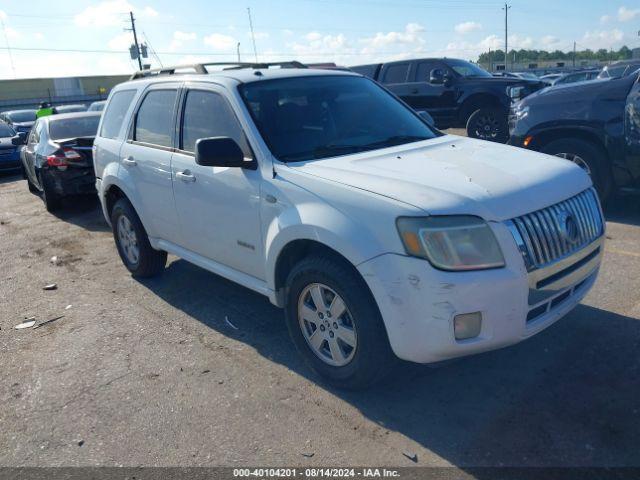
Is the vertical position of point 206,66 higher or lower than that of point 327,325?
higher

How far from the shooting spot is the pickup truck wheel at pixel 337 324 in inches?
126

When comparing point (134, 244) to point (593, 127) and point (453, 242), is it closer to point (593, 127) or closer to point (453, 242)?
point (453, 242)

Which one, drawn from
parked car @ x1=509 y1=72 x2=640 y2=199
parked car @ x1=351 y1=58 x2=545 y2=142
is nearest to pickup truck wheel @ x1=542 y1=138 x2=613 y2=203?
parked car @ x1=509 y1=72 x2=640 y2=199

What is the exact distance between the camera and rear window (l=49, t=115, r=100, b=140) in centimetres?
980

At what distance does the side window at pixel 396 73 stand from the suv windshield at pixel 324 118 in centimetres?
1035

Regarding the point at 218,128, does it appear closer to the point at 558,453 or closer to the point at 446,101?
the point at 558,453

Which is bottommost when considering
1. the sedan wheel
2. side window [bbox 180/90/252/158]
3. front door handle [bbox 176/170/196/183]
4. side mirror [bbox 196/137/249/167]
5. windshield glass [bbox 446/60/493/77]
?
the sedan wheel

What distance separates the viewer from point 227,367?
3996 mm

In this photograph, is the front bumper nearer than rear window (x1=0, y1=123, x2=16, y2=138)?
Yes

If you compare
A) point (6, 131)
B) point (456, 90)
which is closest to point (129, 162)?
point (456, 90)

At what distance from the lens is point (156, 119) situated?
507cm

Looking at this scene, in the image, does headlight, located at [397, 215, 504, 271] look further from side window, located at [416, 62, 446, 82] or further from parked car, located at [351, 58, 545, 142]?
side window, located at [416, 62, 446, 82]

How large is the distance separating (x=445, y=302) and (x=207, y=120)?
8.11 ft

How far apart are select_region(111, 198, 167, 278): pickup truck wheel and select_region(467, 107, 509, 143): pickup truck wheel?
339 inches
